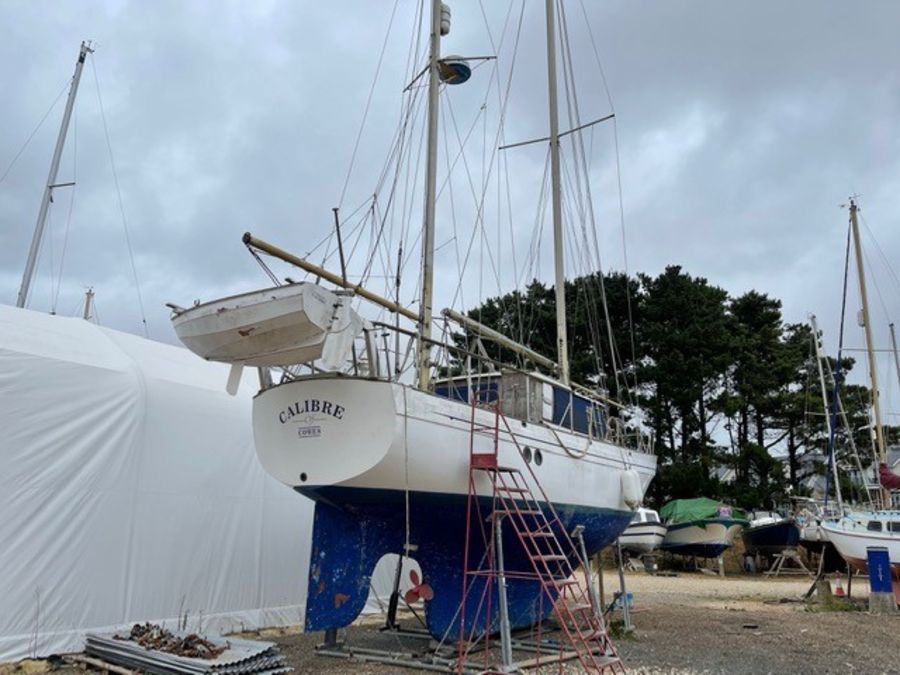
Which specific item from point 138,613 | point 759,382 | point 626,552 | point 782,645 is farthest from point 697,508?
point 138,613

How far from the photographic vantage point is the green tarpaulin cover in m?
28.6

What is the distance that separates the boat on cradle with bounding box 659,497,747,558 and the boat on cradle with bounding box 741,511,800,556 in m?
0.52

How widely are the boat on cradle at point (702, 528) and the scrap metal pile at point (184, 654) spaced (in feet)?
76.5

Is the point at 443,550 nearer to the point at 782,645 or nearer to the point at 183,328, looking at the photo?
the point at 183,328

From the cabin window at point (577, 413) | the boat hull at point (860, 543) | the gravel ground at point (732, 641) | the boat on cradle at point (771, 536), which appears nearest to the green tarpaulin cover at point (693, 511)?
the boat on cradle at point (771, 536)

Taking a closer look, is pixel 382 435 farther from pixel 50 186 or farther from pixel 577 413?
pixel 50 186

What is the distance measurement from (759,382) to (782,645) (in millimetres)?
27709

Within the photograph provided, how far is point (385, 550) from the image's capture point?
9.77 meters

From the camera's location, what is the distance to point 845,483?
38.5 metres

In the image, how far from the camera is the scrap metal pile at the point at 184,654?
25.5 ft

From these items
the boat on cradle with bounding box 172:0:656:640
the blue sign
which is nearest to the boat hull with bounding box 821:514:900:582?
the blue sign

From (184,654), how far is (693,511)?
24873 mm

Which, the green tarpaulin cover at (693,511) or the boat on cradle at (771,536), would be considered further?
the green tarpaulin cover at (693,511)

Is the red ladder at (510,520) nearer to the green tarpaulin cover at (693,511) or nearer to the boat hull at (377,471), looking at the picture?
the boat hull at (377,471)
